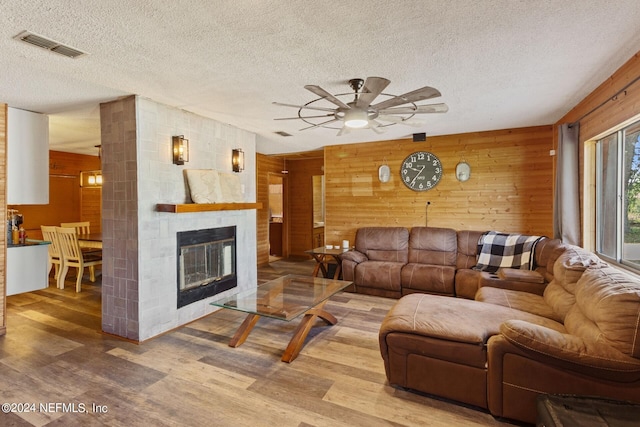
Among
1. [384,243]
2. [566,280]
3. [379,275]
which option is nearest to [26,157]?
[379,275]

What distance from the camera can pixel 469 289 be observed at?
4199mm

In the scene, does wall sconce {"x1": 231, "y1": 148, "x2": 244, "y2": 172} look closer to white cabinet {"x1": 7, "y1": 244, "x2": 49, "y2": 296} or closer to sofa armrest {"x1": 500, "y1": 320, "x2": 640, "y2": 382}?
white cabinet {"x1": 7, "y1": 244, "x2": 49, "y2": 296}

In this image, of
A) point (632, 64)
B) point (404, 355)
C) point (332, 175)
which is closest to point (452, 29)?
point (632, 64)

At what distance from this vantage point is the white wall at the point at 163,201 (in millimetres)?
3219

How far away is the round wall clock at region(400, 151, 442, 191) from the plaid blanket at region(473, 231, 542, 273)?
117 cm

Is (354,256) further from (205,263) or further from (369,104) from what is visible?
(369,104)

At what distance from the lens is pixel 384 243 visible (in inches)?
208

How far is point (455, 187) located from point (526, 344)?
3553mm

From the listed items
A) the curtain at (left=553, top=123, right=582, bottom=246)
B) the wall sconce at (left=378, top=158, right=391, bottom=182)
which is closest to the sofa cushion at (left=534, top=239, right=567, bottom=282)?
the curtain at (left=553, top=123, right=582, bottom=246)

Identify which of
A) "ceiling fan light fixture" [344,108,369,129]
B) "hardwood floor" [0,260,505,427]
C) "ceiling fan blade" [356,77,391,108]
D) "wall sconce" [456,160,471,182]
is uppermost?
"ceiling fan blade" [356,77,391,108]

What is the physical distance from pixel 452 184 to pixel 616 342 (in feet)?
11.8

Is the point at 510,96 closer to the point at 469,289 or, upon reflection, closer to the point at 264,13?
the point at 469,289

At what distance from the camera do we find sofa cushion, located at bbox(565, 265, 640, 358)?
1.76m

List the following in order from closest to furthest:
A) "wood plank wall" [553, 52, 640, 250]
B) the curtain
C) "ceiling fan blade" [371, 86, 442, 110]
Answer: "ceiling fan blade" [371, 86, 442, 110], "wood plank wall" [553, 52, 640, 250], the curtain
